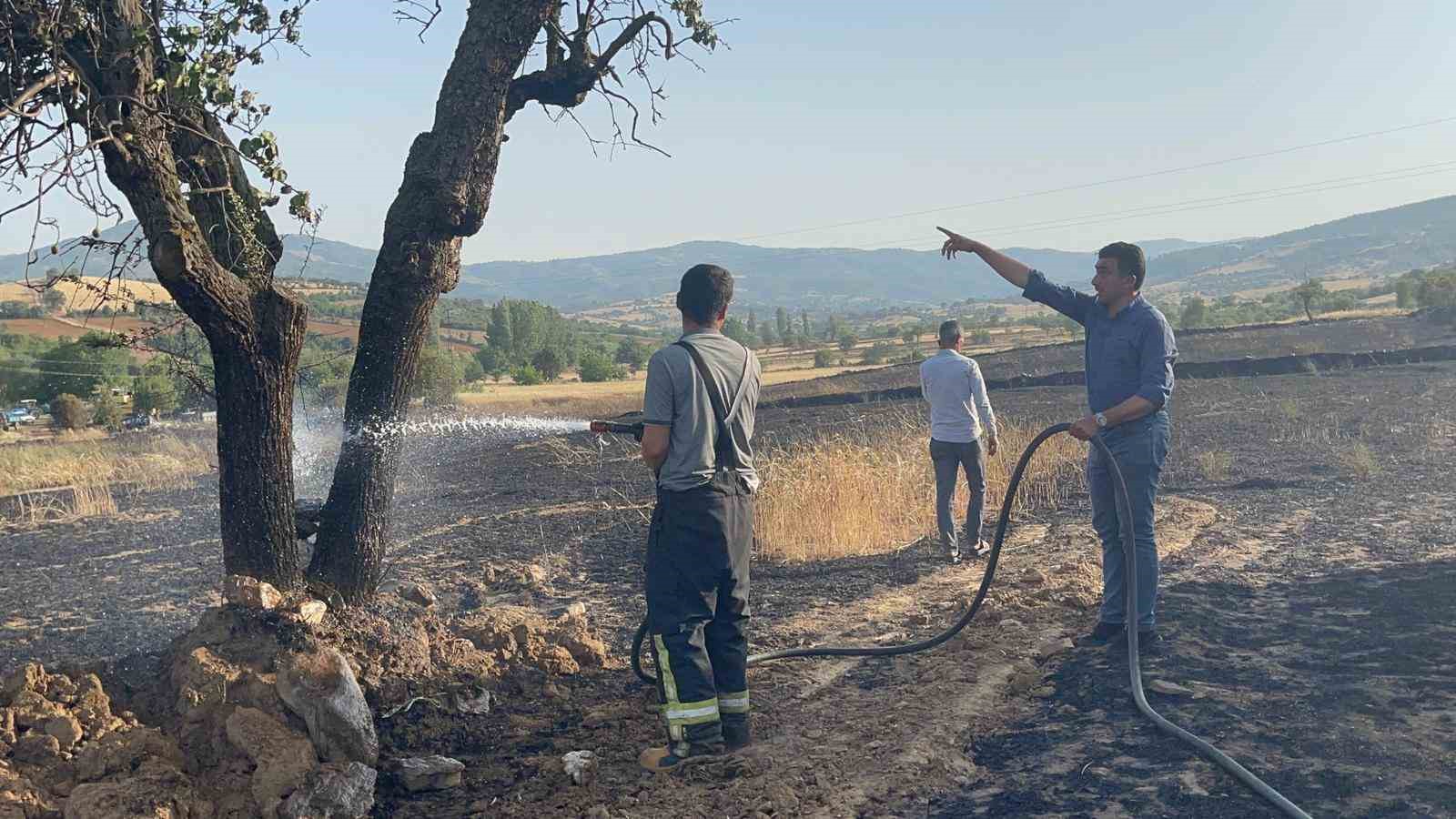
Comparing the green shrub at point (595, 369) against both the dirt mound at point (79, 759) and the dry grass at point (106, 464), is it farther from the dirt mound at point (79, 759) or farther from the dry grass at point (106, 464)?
the dirt mound at point (79, 759)

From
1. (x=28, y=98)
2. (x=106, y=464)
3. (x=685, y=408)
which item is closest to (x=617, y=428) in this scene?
(x=685, y=408)

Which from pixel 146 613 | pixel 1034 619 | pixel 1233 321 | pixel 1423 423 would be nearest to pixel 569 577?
pixel 146 613

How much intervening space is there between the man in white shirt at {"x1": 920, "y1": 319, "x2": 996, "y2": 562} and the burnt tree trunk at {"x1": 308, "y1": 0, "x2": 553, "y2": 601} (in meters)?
3.92

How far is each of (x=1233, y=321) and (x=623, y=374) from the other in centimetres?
3522

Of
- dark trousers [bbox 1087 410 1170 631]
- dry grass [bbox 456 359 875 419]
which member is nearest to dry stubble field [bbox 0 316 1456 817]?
dark trousers [bbox 1087 410 1170 631]

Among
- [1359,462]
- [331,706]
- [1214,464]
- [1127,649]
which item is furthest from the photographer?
[1214,464]

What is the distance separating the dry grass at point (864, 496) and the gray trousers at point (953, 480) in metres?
0.84

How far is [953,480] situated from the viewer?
28.3ft

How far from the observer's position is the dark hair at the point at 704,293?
4.66m

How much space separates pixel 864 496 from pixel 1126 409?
427 centimetres

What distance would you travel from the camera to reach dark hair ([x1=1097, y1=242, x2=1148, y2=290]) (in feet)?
19.2

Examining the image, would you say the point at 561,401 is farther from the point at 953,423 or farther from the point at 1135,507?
the point at 1135,507

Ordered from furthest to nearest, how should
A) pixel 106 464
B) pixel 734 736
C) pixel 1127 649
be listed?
1. pixel 106 464
2. pixel 1127 649
3. pixel 734 736

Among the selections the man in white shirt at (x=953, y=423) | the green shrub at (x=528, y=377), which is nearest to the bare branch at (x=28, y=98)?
the man in white shirt at (x=953, y=423)
